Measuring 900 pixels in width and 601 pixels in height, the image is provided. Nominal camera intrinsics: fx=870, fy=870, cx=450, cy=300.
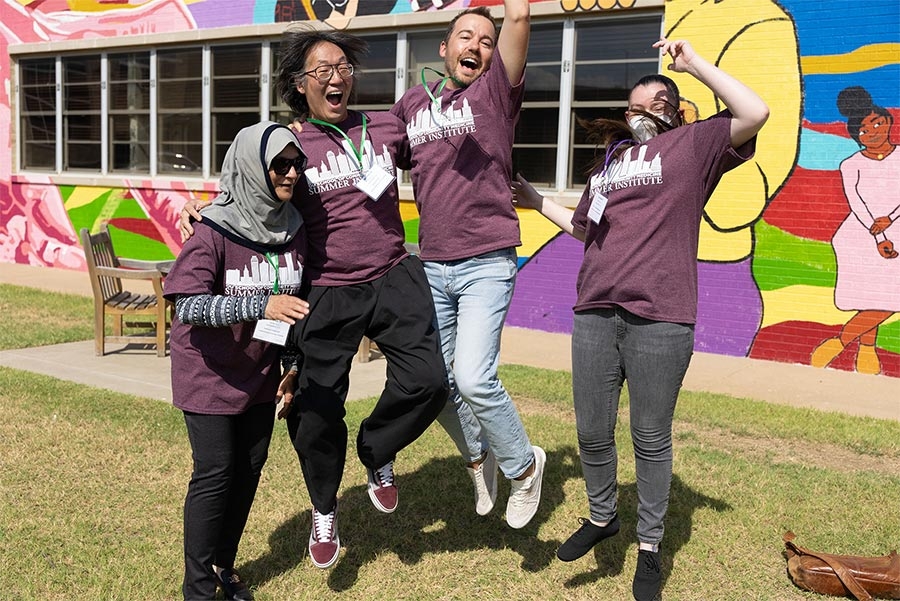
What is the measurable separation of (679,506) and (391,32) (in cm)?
790

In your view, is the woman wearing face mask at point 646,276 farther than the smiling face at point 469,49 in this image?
No

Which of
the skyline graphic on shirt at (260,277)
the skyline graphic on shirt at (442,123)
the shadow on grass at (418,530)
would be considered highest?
the skyline graphic on shirt at (442,123)

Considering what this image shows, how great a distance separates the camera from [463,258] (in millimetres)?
3881

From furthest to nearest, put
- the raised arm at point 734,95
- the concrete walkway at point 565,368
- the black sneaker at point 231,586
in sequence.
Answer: the concrete walkway at point 565,368, the black sneaker at point 231,586, the raised arm at point 734,95

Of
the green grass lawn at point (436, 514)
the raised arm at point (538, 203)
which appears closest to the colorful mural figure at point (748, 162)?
the green grass lawn at point (436, 514)

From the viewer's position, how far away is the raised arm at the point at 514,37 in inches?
140

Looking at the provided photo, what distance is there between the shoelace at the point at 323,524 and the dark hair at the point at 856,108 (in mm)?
6601

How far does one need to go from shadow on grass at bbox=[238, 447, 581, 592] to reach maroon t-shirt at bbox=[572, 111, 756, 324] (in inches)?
54.1

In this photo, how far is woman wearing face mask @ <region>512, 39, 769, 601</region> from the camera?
11.1 feet

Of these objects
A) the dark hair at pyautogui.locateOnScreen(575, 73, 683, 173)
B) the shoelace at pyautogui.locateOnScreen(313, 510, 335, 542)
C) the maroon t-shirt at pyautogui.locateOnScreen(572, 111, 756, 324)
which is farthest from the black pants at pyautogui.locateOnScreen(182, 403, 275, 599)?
the dark hair at pyautogui.locateOnScreen(575, 73, 683, 173)

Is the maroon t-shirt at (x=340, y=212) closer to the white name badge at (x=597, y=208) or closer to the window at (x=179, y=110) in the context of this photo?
the white name badge at (x=597, y=208)

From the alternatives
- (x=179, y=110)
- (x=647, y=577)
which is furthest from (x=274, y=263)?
(x=179, y=110)

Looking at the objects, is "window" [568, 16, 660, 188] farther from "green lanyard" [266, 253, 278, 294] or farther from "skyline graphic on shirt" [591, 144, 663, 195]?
"green lanyard" [266, 253, 278, 294]

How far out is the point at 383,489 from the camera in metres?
3.95
